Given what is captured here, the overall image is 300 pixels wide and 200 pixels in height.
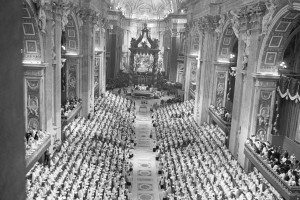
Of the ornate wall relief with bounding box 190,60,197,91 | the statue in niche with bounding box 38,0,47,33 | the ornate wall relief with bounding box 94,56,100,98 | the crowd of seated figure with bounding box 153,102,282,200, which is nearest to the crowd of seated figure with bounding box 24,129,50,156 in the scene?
the statue in niche with bounding box 38,0,47,33

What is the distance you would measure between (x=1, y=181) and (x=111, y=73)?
4749 cm

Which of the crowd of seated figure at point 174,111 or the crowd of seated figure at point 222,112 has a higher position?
the crowd of seated figure at point 222,112

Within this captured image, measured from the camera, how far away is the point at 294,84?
15445 millimetres

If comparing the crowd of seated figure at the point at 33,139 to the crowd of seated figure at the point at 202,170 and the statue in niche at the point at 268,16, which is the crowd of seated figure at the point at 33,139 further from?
the statue in niche at the point at 268,16

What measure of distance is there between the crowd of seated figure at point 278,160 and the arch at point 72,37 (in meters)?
15.6

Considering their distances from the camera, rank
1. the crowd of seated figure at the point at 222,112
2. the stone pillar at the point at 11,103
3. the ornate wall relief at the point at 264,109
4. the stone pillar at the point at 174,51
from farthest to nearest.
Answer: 1. the stone pillar at the point at 174,51
2. the crowd of seated figure at the point at 222,112
3. the ornate wall relief at the point at 264,109
4. the stone pillar at the point at 11,103

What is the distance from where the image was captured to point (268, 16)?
15.7 m

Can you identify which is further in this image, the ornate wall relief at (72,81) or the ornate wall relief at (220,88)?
the ornate wall relief at (72,81)

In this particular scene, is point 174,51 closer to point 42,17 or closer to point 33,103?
point 33,103

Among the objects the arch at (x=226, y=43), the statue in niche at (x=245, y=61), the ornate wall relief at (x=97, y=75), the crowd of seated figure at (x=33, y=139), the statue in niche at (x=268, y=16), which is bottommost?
the crowd of seated figure at (x=33, y=139)

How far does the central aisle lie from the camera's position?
1779 cm

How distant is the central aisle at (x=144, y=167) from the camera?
1779 centimetres

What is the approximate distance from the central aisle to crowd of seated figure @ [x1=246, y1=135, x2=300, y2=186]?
19.6 feet

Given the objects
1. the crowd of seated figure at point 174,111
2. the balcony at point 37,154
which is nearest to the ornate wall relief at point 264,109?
the balcony at point 37,154
